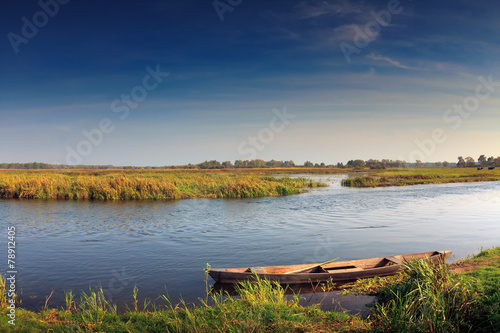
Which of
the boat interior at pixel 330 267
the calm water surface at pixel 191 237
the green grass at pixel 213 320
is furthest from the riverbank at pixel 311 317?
the calm water surface at pixel 191 237

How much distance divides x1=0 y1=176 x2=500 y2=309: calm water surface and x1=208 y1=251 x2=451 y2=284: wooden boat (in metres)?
1.11

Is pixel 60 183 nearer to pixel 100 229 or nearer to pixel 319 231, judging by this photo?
pixel 100 229

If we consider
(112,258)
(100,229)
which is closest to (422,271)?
(112,258)

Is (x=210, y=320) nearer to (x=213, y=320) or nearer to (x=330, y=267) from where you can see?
(x=213, y=320)

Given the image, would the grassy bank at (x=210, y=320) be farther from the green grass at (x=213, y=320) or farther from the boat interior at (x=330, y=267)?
the boat interior at (x=330, y=267)

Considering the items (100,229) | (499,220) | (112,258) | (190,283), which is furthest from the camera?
(499,220)

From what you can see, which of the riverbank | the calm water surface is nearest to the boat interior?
the calm water surface

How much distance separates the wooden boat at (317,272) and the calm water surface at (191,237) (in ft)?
3.66

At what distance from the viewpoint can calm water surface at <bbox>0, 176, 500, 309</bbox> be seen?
480 inches

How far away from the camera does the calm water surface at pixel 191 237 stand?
12.2 metres

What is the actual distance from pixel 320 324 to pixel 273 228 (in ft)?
46.8

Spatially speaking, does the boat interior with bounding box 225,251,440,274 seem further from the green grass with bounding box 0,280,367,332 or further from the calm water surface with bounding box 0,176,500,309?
the green grass with bounding box 0,280,367,332

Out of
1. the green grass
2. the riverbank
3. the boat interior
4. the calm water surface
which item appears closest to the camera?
the riverbank

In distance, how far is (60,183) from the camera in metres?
36.0
